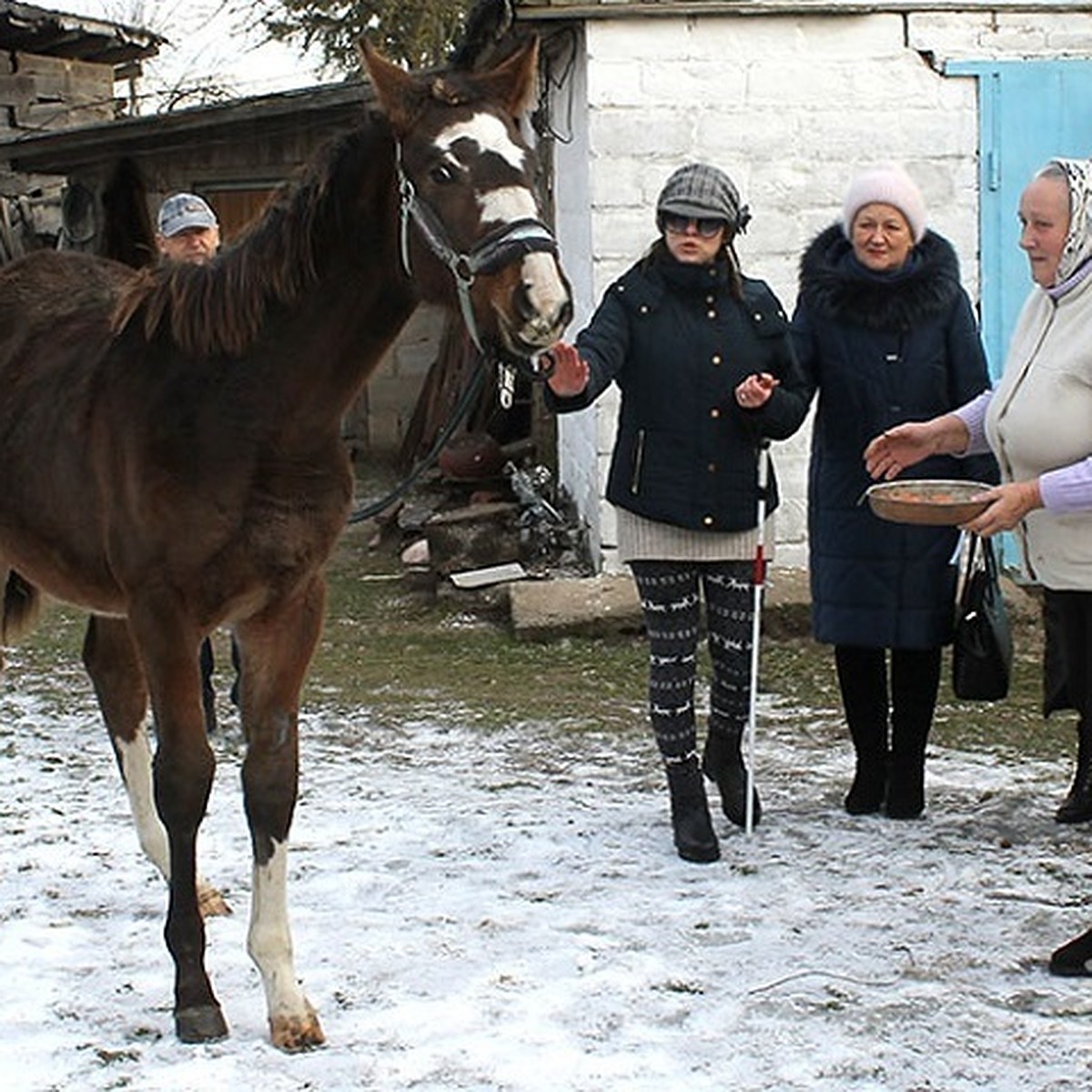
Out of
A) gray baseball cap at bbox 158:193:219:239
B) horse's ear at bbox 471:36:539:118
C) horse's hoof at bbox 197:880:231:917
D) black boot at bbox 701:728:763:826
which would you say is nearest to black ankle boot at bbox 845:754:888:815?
black boot at bbox 701:728:763:826

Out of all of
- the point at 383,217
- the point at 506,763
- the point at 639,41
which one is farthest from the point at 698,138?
the point at 383,217

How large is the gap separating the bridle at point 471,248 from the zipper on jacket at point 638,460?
1.27 meters

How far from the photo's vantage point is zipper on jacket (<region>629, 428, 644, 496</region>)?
15.9 ft

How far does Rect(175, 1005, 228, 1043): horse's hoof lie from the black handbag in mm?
2357

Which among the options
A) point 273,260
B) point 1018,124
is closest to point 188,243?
point 273,260

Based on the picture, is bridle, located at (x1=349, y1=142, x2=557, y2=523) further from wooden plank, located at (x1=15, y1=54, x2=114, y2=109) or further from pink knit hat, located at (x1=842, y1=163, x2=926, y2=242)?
wooden plank, located at (x1=15, y1=54, x2=114, y2=109)

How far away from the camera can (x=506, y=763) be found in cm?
602

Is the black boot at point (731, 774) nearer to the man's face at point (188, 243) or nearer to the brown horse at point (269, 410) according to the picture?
the brown horse at point (269, 410)

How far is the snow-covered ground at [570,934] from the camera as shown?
362 centimetres

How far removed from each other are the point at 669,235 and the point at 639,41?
3.87 m

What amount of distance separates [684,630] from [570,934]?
98 cm

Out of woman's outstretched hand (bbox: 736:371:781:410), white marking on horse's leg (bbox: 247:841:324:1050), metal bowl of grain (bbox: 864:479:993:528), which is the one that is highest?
woman's outstretched hand (bbox: 736:371:781:410)

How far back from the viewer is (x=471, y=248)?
3393 millimetres

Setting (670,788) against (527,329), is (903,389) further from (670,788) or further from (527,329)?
(527,329)
